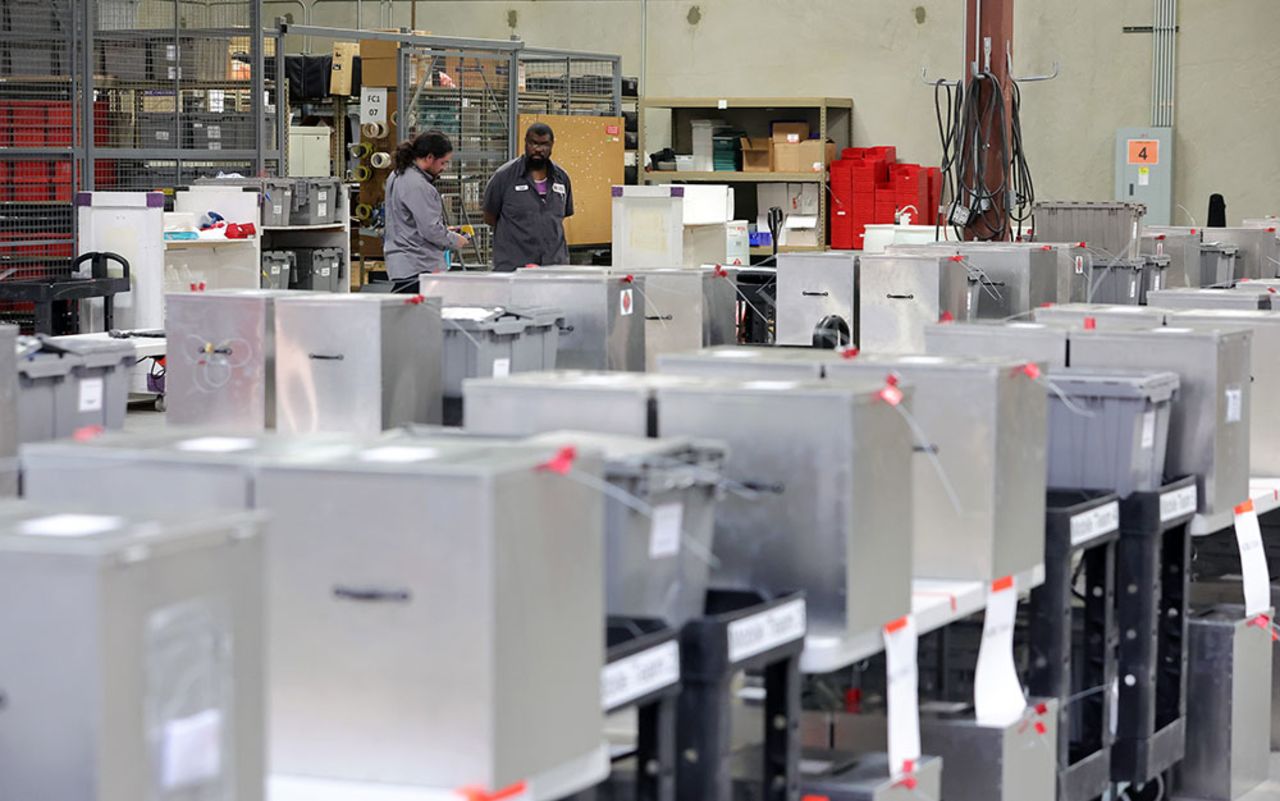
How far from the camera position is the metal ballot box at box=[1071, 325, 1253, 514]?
4.20 meters

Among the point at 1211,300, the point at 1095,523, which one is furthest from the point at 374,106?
→ the point at 1095,523

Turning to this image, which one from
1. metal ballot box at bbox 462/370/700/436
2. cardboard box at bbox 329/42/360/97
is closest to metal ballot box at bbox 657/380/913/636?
metal ballot box at bbox 462/370/700/436

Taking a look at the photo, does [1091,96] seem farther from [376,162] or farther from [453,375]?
[453,375]

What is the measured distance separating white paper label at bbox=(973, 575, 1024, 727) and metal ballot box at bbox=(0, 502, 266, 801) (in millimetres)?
1840

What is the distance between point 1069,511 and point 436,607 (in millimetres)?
1916

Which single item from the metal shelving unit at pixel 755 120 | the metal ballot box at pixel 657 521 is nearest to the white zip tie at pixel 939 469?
the metal ballot box at pixel 657 521

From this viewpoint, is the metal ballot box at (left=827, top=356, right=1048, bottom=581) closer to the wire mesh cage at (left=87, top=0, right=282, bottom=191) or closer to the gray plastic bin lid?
the gray plastic bin lid

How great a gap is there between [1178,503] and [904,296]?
2636 mm

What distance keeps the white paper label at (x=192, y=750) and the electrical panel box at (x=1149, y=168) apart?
13478mm

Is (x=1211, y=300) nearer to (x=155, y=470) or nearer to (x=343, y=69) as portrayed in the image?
(x=155, y=470)

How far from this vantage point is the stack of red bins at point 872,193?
14.7 meters

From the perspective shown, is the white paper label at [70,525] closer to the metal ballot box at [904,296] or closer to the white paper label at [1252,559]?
the white paper label at [1252,559]

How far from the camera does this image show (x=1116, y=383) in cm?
394

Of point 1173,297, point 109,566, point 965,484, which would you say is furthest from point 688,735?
point 1173,297
